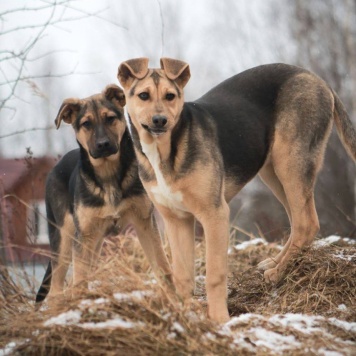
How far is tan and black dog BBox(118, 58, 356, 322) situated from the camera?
20.7 ft

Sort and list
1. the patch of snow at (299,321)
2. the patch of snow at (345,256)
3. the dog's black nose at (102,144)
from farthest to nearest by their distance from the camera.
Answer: the patch of snow at (345,256) < the dog's black nose at (102,144) < the patch of snow at (299,321)

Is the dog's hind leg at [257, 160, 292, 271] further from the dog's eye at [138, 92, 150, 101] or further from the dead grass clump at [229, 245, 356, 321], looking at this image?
the dog's eye at [138, 92, 150, 101]

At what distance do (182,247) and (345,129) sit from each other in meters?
2.10

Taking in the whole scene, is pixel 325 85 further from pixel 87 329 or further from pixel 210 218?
pixel 87 329

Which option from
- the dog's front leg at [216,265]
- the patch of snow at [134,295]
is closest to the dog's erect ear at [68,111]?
the dog's front leg at [216,265]

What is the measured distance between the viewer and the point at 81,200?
293 inches

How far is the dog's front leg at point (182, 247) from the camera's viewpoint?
6859 mm

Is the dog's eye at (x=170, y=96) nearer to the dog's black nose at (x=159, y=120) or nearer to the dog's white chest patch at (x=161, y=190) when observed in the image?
the dog's black nose at (x=159, y=120)

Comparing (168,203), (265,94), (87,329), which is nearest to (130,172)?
(168,203)

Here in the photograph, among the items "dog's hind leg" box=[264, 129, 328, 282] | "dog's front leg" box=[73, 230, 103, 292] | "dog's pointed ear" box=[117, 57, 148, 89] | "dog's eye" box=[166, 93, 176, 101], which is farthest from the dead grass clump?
"dog's pointed ear" box=[117, 57, 148, 89]

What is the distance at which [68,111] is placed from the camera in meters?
7.59

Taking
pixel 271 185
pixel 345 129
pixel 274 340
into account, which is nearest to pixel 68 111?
pixel 271 185

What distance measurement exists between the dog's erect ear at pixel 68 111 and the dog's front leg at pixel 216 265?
2.05 metres

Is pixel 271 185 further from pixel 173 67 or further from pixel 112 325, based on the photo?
pixel 112 325
